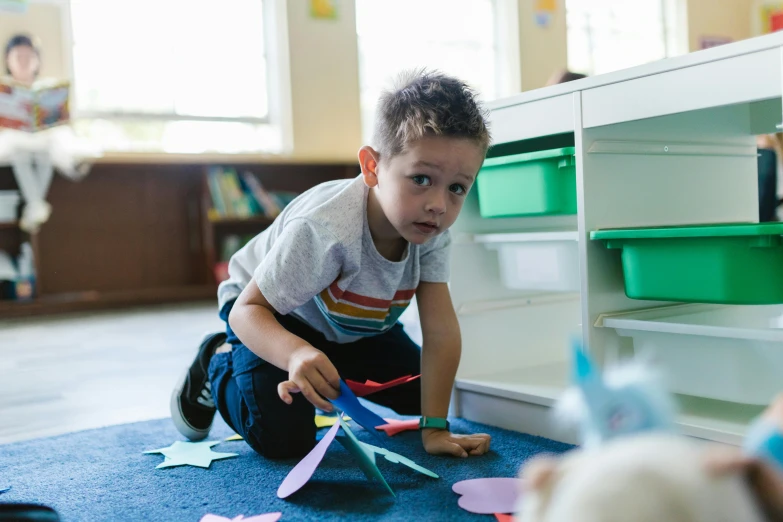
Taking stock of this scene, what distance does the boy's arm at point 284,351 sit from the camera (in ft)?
2.86

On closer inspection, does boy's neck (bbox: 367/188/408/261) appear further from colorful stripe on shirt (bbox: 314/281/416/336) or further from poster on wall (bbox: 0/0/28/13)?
poster on wall (bbox: 0/0/28/13)

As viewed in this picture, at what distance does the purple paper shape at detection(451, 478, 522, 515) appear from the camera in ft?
2.74

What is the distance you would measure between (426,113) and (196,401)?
25.2 inches

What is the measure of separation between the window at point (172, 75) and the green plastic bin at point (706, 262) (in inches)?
126

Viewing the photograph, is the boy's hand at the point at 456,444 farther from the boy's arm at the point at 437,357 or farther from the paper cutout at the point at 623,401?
the paper cutout at the point at 623,401

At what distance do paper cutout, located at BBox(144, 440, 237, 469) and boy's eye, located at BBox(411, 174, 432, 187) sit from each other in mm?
500

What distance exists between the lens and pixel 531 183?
1232 mm

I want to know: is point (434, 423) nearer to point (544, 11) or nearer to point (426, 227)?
point (426, 227)

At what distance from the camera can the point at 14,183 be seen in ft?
11.4

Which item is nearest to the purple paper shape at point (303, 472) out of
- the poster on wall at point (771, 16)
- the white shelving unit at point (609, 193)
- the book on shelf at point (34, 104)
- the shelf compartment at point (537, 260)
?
the white shelving unit at point (609, 193)

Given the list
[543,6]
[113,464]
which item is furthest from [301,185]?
[113,464]

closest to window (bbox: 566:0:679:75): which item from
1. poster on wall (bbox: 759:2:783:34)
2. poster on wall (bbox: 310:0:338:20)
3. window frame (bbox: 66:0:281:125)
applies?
poster on wall (bbox: 759:2:783:34)

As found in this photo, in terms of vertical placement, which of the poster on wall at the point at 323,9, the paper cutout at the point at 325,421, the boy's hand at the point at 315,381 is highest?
the poster on wall at the point at 323,9

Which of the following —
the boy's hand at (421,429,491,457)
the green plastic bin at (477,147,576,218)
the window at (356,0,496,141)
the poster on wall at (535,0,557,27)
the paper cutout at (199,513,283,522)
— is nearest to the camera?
the paper cutout at (199,513,283,522)
